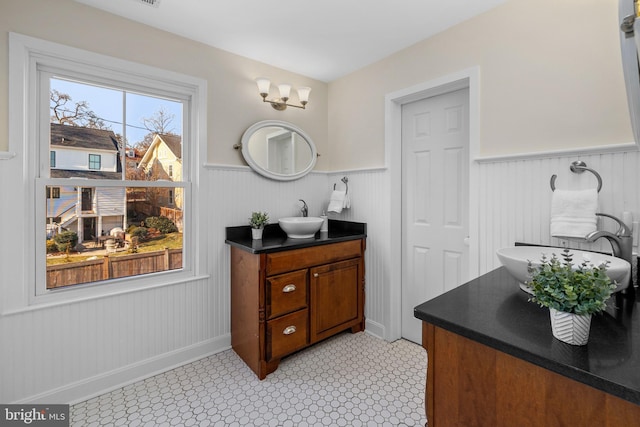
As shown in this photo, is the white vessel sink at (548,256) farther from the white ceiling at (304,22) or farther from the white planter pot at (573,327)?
the white ceiling at (304,22)

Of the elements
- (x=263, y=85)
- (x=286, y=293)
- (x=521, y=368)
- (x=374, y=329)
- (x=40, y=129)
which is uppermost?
(x=263, y=85)

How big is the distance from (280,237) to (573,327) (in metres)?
2.08

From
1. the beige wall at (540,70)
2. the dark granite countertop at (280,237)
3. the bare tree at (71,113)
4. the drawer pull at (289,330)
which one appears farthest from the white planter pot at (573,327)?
the bare tree at (71,113)

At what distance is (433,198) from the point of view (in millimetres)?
2426

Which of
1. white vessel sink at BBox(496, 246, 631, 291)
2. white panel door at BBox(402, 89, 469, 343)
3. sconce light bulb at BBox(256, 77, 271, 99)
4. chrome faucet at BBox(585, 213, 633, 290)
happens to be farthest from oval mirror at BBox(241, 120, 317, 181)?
chrome faucet at BBox(585, 213, 633, 290)

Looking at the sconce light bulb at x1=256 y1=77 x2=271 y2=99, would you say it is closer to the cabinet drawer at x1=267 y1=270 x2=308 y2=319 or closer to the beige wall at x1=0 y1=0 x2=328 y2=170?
the beige wall at x1=0 y1=0 x2=328 y2=170

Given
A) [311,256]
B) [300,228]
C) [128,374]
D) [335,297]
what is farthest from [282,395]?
[300,228]

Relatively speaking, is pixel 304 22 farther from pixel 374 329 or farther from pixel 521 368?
pixel 374 329

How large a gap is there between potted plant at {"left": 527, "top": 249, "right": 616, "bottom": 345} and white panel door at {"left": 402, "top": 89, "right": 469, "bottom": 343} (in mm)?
1410

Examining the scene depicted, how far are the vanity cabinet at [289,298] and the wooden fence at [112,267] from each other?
486 mm

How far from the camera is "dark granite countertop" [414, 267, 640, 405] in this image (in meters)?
0.67

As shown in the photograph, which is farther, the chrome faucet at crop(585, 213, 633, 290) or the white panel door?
the white panel door

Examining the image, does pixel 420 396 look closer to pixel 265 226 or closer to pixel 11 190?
pixel 265 226

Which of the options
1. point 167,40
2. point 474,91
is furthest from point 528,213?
point 167,40
